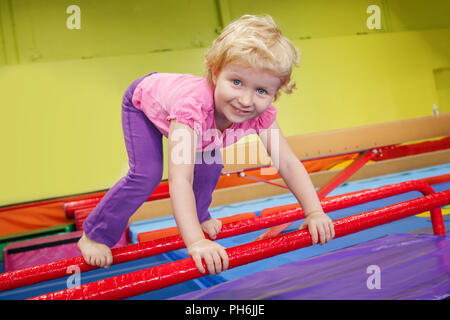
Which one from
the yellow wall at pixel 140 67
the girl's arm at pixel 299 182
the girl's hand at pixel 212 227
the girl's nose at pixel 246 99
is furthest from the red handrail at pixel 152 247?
the yellow wall at pixel 140 67

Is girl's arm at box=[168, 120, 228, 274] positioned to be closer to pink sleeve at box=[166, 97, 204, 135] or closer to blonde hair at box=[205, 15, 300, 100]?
pink sleeve at box=[166, 97, 204, 135]

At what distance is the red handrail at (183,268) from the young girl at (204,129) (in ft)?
0.10

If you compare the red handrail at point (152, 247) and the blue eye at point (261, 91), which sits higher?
the blue eye at point (261, 91)

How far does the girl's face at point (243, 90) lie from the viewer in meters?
0.89

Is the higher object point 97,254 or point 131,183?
point 131,183

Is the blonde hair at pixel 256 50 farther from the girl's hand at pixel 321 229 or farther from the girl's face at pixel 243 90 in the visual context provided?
the girl's hand at pixel 321 229

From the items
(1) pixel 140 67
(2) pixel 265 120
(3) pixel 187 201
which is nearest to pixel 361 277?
(2) pixel 265 120

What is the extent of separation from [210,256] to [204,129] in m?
0.37

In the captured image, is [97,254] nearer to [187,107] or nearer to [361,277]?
[187,107]

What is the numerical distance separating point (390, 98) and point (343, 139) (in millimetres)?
3196

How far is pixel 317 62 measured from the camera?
4.77 meters

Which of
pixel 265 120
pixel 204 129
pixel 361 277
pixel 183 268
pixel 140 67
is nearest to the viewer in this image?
pixel 183 268

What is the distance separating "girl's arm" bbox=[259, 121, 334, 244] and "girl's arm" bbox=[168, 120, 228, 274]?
291mm

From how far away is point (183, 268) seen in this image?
2.43ft
